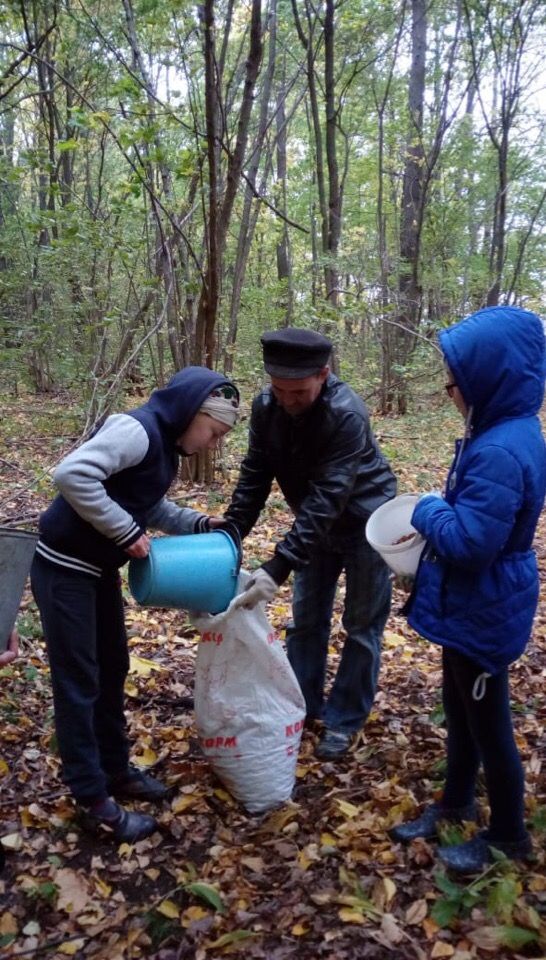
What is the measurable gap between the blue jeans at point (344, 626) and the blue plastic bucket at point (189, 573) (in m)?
0.65

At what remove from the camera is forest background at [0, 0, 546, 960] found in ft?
7.11

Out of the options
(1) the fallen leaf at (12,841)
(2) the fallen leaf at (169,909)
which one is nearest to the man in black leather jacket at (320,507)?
(2) the fallen leaf at (169,909)

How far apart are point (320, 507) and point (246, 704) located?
0.79 m

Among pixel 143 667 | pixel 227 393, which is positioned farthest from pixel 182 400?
pixel 143 667

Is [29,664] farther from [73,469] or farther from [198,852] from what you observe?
[73,469]

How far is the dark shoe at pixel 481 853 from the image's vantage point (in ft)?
7.27

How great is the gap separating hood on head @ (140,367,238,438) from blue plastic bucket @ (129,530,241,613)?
1.31 feet

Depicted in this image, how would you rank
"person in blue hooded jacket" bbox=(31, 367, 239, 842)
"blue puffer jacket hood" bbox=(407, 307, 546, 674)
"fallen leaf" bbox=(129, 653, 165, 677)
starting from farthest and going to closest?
"fallen leaf" bbox=(129, 653, 165, 677) < "person in blue hooded jacket" bbox=(31, 367, 239, 842) < "blue puffer jacket hood" bbox=(407, 307, 546, 674)

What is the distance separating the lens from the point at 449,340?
2.01 meters

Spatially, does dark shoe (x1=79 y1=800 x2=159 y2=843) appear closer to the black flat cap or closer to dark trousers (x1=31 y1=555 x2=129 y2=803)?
dark trousers (x1=31 y1=555 x2=129 y2=803)

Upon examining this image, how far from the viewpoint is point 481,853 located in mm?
2229

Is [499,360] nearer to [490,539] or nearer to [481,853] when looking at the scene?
[490,539]

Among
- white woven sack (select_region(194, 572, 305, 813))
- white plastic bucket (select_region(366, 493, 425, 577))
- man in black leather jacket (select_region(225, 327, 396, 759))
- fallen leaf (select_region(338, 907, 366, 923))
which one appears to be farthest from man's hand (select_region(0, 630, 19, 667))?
fallen leaf (select_region(338, 907, 366, 923))

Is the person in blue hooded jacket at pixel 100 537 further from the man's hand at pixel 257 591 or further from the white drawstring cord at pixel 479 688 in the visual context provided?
the white drawstring cord at pixel 479 688
